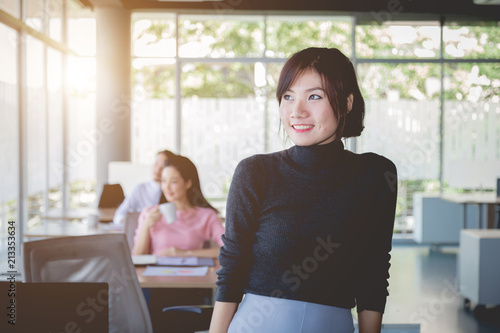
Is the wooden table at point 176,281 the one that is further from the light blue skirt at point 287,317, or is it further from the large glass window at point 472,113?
the large glass window at point 472,113

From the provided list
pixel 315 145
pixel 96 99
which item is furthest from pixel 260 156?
pixel 96 99

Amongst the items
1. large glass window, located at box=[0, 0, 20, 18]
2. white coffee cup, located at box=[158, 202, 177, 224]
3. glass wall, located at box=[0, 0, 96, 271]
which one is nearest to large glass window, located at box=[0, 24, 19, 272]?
glass wall, located at box=[0, 0, 96, 271]

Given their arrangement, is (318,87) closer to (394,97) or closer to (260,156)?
(260,156)

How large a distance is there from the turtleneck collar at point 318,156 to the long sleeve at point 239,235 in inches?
4.9

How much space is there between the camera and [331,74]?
1.42 m

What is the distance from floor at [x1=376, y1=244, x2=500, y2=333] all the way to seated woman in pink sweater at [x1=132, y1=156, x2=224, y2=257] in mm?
1221

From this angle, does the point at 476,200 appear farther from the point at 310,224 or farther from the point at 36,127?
the point at 310,224

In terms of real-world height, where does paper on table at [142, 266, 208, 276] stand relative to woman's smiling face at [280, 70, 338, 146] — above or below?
below

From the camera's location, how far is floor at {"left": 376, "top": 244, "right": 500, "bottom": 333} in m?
4.58

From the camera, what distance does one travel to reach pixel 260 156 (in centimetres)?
146

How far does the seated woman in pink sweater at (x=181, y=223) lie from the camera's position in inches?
137

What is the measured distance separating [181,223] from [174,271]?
74 cm

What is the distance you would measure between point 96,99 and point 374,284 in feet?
22.7

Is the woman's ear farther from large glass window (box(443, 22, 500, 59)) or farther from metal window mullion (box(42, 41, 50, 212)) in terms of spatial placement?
large glass window (box(443, 22, 500, 59))
